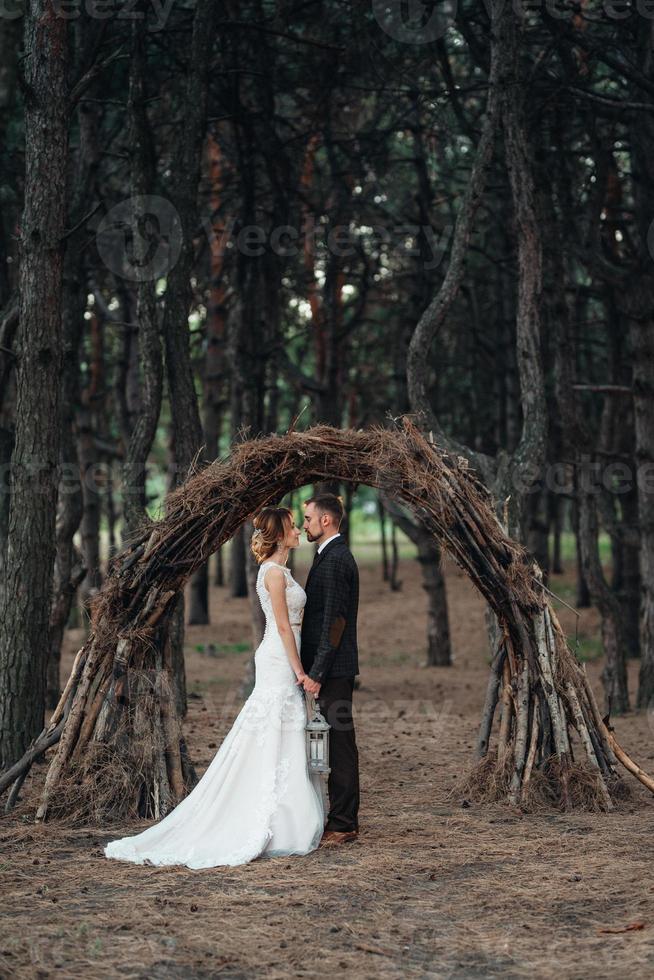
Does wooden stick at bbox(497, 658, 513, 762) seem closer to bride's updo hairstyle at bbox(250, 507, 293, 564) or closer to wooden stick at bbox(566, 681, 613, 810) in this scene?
wooden stick at bbox(566, 681, 613, 810)

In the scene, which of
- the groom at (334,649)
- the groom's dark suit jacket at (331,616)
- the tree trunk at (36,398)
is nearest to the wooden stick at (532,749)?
the groom at (334,649)

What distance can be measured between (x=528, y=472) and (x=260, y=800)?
15.6 ft

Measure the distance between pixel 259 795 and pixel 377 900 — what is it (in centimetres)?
120

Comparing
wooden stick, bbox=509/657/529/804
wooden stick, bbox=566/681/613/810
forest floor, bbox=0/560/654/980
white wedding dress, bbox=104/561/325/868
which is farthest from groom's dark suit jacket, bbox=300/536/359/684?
wooden stick, bbox=566/681/613/810

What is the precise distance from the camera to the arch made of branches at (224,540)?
745 cm

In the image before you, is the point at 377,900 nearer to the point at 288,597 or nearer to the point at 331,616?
the point at 331,616

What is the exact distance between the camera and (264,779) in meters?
6.59

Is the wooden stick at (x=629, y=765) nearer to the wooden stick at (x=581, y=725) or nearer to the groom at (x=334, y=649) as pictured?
the wooden stick at (x=581, y=725)

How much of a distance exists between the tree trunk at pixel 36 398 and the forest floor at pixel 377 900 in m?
0.73

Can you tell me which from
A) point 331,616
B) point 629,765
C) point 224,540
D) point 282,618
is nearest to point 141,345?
point 224,540

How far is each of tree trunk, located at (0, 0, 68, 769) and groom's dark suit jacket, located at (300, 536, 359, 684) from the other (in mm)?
2553

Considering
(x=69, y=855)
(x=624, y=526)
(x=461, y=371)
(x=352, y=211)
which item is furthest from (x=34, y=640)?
(x=461, y=371)

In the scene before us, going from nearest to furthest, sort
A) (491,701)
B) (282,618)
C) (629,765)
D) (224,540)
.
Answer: (282,618) → (629,765) → (224,540) → (491,701)

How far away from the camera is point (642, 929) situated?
5055 mm
